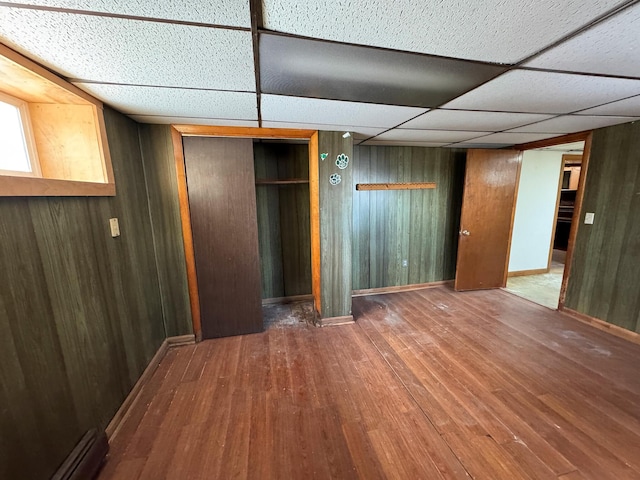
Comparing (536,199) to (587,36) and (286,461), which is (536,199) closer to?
(587,36)

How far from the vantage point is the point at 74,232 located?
4.47 feet

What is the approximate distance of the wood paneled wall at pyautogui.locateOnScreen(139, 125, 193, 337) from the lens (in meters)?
2.22

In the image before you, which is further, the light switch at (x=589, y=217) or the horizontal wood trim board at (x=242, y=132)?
the light switch at (x=589, y=217)

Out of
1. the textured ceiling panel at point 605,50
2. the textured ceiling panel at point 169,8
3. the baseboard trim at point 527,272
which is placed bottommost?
the baseboard trim at point 527,272

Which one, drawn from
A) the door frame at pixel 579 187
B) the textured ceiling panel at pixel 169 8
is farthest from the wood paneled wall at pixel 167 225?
the door frame at pixel 579 187

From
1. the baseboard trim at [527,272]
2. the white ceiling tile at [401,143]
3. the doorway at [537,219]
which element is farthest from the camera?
the baseboard trim at [527,272]

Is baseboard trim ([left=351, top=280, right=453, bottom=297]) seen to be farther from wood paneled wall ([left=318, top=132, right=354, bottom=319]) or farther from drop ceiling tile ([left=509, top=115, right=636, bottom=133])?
drop ceiling tile ([left=509, top=115, right=636, bottom=133])

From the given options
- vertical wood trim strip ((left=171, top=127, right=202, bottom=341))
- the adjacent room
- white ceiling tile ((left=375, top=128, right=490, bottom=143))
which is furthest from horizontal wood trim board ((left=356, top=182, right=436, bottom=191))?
vertical wood trim strip ((left=171, top=127, right=202, bottom=341))

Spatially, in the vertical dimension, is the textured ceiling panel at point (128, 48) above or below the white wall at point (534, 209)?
above

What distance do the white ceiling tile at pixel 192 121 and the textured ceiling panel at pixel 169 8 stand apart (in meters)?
1.25

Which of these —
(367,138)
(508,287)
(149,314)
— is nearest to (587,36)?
(367,138)

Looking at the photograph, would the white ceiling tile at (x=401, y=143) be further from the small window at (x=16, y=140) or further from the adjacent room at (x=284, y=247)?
the small window at (x=16, y=140)

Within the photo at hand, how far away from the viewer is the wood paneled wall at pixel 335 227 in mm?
2576

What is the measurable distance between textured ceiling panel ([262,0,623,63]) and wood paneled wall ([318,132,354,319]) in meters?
1.51
